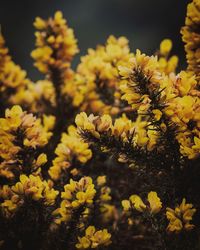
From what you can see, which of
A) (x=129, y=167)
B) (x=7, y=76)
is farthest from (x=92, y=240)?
(x=7, y=76)

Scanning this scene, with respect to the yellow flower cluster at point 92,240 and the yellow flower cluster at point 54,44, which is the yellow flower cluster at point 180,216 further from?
the yellow flower cluster at point 54,44

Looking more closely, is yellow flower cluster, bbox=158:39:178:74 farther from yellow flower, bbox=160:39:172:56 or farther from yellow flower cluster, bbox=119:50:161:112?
yellow flower cluster, bbox=119:50:161:112

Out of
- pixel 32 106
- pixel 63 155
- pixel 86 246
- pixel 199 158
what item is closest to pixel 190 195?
pixel 199 158

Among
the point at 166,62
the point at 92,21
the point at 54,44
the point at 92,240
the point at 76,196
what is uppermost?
the point at 92,21

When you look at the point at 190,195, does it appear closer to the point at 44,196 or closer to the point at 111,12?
the point at 44,196

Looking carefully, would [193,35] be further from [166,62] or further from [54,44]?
[54,44]
